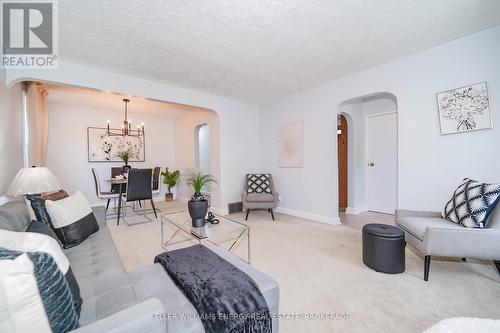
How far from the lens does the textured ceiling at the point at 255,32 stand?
1.87m

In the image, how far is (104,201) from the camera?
17.2ft

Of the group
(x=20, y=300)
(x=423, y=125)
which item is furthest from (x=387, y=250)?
(x=20, y=300)

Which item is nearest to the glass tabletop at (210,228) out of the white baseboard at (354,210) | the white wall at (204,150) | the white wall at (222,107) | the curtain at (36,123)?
the white wall at (222,107)

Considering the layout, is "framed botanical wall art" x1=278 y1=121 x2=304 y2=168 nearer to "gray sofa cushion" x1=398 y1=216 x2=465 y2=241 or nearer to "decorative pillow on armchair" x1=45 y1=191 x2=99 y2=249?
"gray sofa cushion" x1=398 y1=216 x2=465 y2=241

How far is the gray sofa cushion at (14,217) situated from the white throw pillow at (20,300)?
3.20ft

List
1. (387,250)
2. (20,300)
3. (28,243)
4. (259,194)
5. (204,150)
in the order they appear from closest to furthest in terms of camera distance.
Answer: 1. (20,300)
2. (28,243)
3. (387,250)
4. (259,194)
5. (204,150)

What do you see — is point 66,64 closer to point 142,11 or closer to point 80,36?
point 80,36

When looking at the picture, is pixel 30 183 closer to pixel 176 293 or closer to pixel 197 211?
pixel 197 211

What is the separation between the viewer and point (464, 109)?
2395 millimetres

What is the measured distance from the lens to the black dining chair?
3848 mm

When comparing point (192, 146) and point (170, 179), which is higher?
point (192, 146)

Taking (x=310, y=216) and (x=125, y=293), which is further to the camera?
(x=310, y=216)

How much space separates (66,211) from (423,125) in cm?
398

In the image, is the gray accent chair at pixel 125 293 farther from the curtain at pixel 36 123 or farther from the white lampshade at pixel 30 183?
the curtain at pixel 36 123
